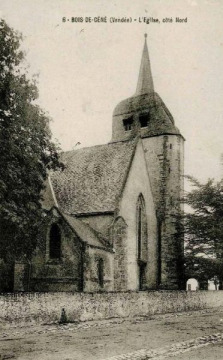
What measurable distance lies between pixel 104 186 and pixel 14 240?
12.4 meters

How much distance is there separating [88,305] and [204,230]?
1948 cm

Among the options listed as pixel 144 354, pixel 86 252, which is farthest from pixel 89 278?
pixel 144 354

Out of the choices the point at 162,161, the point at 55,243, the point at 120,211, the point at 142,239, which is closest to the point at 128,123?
the point at 162,161

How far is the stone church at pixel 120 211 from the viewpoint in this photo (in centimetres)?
2616

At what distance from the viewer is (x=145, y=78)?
40656mm

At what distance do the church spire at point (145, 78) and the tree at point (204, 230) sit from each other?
8529mm

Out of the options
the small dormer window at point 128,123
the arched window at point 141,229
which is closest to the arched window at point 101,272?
the arched window at point 141,229

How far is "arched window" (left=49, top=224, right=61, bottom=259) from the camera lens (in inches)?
1041

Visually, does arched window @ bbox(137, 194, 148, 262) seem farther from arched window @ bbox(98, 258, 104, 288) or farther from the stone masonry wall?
arched window @ bbox(98, 258, 104, 288)

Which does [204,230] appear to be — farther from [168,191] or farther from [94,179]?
[94,179]

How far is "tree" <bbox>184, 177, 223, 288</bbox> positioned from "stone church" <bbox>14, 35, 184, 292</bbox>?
0.99 m

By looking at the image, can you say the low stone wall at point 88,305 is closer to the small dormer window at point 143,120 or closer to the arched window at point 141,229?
the arched window at point 141,229

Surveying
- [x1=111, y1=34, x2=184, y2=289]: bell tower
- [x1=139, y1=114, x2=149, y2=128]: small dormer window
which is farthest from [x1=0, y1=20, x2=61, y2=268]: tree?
[x1=139, y1=114, x2=149, y2=128]: small dormer window

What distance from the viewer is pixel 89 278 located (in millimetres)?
25438
